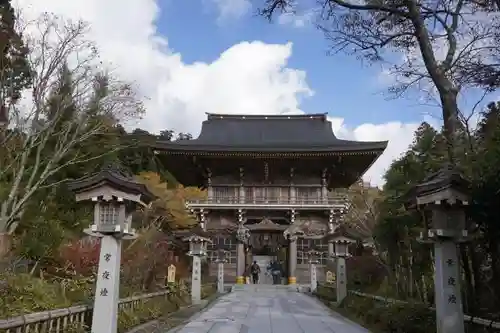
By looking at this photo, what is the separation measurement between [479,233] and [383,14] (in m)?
4.59

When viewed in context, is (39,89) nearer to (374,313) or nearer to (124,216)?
(124,216)

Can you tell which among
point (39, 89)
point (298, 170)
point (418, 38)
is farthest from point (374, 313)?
point (298, 170)

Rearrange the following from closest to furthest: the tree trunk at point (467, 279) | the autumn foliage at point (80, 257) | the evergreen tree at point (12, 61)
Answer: the tree trunk at point (467, 279)
the autumn foliage at point (80, 257)
the evergreen tree at point (12, 61)

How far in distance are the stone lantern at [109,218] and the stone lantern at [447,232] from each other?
4229mm

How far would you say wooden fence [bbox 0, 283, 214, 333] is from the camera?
200 inches

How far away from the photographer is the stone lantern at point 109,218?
7.05 meters

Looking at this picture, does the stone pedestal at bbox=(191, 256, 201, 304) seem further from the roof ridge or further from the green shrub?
the roof ridge

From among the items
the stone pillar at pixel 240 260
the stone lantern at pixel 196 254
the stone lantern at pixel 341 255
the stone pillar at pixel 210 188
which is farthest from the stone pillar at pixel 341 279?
the stone pillar at pixel 210 188

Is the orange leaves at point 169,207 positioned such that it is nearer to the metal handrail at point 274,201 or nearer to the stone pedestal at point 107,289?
the metal handrail at point 274,201

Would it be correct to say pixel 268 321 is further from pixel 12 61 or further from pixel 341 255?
pixel 12 61

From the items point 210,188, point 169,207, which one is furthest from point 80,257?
point 169,207

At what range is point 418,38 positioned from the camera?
8641mm

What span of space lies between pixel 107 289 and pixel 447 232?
483 centimetres

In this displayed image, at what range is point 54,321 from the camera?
6188 mm
